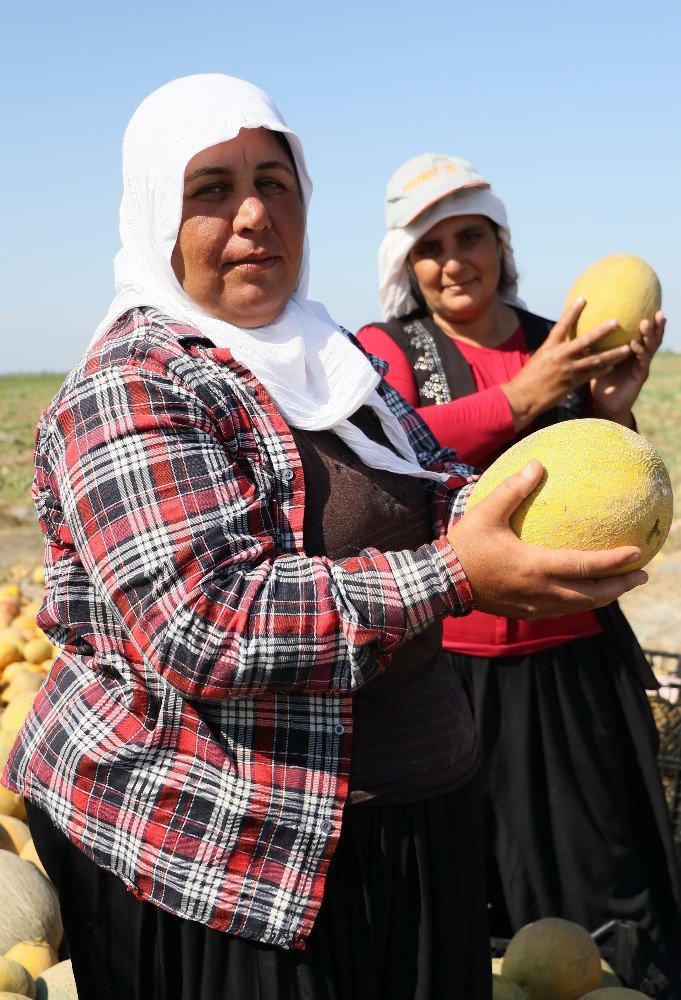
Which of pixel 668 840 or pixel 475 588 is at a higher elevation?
pixel 475 588

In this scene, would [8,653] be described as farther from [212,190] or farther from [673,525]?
[673,525]

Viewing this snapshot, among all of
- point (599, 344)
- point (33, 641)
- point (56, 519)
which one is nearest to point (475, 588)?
point (56, 519)

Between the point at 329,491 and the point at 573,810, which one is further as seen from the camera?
the point at 573,810

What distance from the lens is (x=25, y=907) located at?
Result: 2.47 m

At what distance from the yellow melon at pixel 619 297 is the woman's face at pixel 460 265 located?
27 cm

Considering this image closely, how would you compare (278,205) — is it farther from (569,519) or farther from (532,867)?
(532,867)

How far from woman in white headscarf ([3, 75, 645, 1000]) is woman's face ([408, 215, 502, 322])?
1320 mm

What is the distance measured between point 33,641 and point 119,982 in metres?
2.81

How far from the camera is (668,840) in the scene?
2.93 m

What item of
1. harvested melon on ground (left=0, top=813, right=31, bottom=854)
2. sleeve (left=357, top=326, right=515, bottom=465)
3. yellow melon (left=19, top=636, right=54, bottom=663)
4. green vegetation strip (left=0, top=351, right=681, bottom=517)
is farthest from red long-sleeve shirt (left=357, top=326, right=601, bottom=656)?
green vegetation strip (left=0, top=351, right=681, bottom=517)

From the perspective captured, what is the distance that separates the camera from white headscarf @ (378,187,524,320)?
3025 mm

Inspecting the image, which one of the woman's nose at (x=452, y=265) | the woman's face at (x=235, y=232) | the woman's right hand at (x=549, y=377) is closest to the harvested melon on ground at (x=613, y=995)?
the woman's right hand at (x=549, y=377)

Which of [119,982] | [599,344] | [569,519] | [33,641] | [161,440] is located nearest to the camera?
[161,440]

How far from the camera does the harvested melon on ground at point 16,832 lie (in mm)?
2891
